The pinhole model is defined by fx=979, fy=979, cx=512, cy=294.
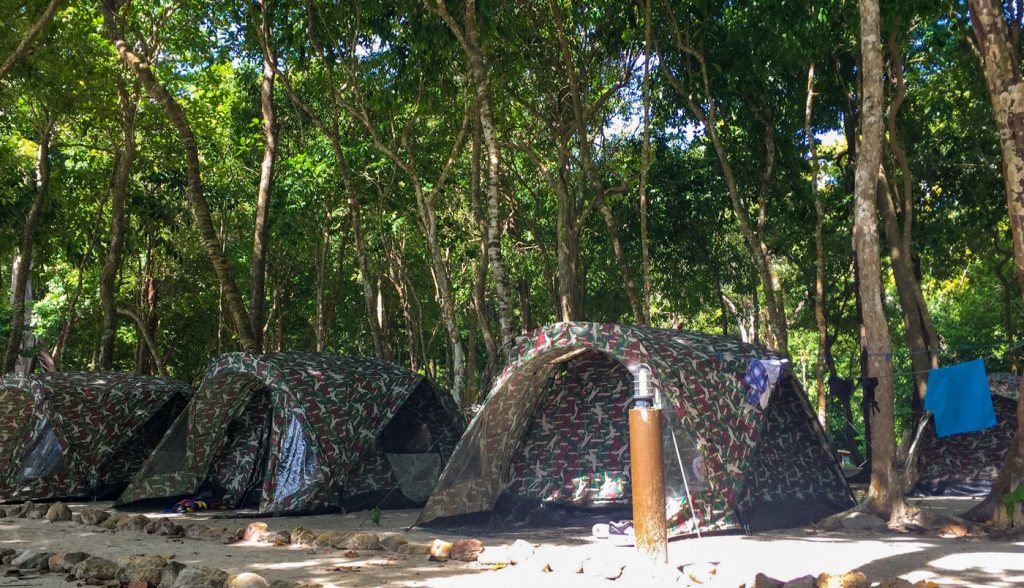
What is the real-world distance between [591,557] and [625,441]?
3581mm

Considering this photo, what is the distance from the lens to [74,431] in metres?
12.2

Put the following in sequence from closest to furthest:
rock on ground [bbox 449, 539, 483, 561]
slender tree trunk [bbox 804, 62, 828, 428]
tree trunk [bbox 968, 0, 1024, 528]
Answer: rock on ground [bbox 449, 539, 483, 561]
tree trunk [bbox 968, 0, 1024, 528]
slender tree trunk [bbox 804, 62, 828, 428]

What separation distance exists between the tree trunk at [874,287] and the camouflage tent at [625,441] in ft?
2.75

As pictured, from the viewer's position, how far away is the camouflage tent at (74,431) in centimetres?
1219

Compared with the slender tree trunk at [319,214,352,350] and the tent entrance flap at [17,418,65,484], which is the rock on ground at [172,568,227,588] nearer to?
the tent entrance flap at [17,418,65,484]

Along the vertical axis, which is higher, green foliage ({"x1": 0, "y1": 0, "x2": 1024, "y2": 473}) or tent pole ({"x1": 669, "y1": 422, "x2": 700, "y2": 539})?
green foliage ({"x1": 0, "y1": 0, "x2": 1024, "y2": 473})

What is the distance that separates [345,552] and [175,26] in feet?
35.8

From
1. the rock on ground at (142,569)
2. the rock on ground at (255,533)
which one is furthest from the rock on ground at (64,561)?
the rock on ground at (255,533)

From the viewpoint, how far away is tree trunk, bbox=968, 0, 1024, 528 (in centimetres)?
762

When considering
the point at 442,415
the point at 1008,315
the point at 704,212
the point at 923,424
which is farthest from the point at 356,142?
the point at 1008,315

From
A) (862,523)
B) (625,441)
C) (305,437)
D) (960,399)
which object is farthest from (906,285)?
(305,437)

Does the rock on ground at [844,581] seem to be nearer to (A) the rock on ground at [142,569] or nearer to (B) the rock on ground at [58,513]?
(A) the rock on ground at [142,569]

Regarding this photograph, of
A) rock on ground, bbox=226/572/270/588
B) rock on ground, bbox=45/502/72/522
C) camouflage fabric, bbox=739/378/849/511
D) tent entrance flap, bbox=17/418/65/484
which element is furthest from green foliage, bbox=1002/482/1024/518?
tent entrance flap, bbox=17/418/65/484

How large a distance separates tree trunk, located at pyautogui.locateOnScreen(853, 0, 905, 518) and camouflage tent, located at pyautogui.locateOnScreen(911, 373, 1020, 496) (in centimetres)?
357
